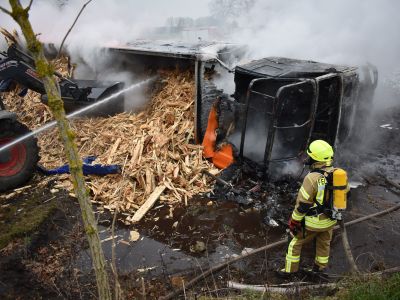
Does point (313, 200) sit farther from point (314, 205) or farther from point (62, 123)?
point (62, 123)

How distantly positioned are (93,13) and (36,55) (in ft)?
56.0

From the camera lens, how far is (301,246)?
466cm

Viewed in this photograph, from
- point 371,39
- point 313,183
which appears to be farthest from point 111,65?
point 371,39

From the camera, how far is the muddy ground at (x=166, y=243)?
15.1ft

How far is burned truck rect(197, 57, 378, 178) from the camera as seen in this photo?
664cm

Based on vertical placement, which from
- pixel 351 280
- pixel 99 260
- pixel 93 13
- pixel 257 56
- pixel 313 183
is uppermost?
pixel 93 13

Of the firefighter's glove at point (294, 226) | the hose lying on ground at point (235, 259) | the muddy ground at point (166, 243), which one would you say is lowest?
the muddy ground at point (166, 243)

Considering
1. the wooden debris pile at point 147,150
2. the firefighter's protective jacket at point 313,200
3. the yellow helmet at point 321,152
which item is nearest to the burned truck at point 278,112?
the wooden debris pile at point 147,150

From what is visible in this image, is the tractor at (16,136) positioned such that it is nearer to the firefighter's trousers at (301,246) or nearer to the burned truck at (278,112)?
the burned truck at (278,112)

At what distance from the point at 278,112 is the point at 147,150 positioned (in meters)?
3.16

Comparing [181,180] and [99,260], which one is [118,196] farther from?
[99,260]

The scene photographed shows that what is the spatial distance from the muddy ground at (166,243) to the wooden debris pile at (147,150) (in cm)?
50

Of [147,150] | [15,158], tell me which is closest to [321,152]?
[147,150]

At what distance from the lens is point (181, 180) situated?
23.9 ft
